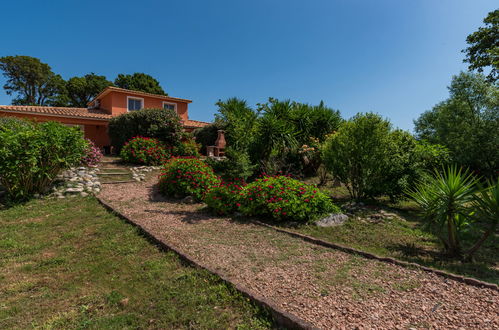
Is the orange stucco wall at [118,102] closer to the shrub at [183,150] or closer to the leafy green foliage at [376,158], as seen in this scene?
the shrub at [183,150]

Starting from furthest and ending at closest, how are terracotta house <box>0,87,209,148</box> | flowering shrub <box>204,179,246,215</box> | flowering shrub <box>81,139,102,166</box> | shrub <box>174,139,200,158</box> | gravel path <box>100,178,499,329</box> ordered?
terracotta house <box>0,87,209,148</box> < shrub <box>174,139,200,158</box> < flowering shrub <box>81,139,102,166</box> < flowering shrub <box>204,179,246,215</box> < gravel path <box>100,178,499,329</box>

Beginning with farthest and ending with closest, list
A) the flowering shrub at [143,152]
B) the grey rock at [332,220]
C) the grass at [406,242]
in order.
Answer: the flowering shrub at [143,152]
the grey rock at [332,220]
the grass at [406,242]

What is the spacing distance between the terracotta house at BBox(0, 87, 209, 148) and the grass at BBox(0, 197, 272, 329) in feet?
40.4

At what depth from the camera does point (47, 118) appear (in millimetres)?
15961

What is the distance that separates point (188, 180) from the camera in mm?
7449

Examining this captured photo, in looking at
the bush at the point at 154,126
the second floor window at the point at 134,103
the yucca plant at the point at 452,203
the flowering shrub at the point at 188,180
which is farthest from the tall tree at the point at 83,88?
the yucca plant at the point at 452,203

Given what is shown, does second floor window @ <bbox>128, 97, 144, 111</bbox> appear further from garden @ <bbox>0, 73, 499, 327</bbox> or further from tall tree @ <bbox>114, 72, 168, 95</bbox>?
tall tree @ <bbox>114, 72, 168, 95</bbox>

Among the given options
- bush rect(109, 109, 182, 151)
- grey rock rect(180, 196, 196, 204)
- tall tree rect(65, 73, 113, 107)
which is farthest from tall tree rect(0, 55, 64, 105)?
grey rock rect(180, 196, 196, 204)

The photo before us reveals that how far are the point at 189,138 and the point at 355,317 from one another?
13050mm

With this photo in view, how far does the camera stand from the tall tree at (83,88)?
109 feet

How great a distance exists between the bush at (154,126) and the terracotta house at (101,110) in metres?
2.49

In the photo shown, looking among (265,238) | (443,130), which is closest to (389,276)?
(265,238)

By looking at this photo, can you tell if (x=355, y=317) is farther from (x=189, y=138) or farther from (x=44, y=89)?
(x=44, y=89)

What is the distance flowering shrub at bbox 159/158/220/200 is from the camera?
291 inches
